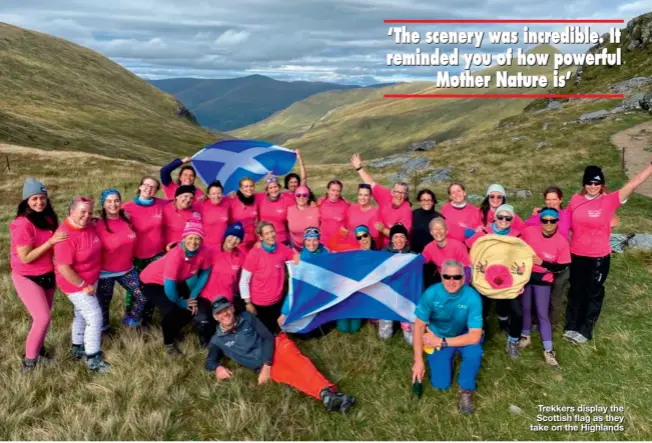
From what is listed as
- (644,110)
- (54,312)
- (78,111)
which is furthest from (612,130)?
(78,111)

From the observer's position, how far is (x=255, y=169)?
1480cm

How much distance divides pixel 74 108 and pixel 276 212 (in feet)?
475

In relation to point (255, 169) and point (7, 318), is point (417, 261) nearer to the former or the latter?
point (255, 169)

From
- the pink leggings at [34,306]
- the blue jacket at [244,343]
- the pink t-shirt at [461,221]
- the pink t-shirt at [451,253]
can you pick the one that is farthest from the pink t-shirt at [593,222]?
the pink leggings at [34,306]

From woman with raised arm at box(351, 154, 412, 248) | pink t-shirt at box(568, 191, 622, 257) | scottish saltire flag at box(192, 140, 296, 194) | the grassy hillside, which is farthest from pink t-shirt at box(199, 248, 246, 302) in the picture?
the grassy hillside

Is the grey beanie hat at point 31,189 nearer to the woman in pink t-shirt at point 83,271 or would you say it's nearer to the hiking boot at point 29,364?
the woman in pink t-shirt at point 83,271

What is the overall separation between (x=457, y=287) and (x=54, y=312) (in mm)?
9172

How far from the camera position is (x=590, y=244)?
7.88 metres

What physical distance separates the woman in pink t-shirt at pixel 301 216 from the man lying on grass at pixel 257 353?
2.95 metres

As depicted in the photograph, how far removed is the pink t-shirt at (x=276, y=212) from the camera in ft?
34.4

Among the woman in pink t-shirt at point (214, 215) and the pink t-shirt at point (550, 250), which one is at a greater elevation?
the woman in pink t-shirt at point (214, 215)

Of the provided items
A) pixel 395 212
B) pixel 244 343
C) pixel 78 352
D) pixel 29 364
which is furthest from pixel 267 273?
pixel 29 364

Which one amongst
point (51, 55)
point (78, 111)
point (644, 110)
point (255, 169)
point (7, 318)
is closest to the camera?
point (7, 318)

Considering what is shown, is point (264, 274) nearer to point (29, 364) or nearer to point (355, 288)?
point (355, 288)
